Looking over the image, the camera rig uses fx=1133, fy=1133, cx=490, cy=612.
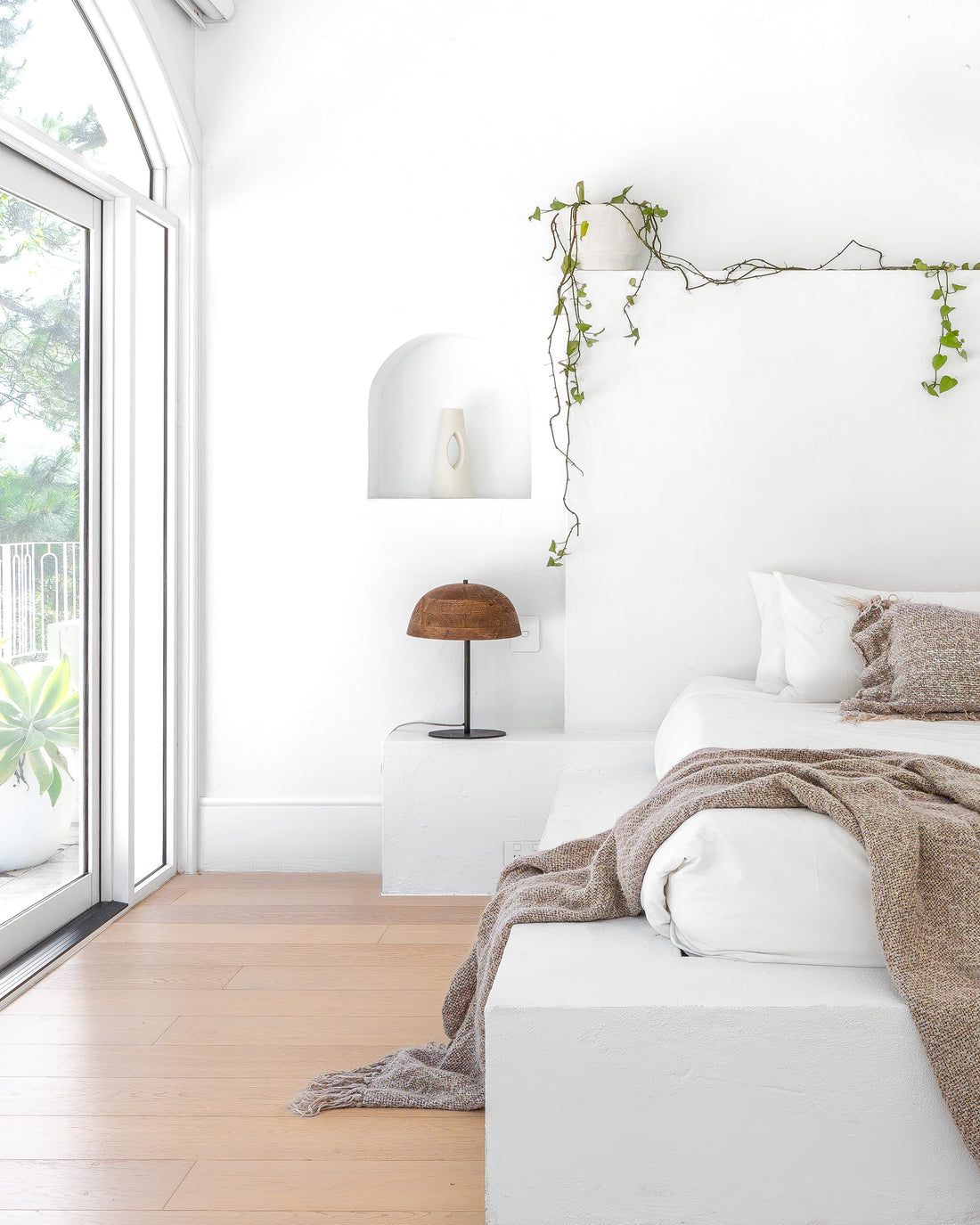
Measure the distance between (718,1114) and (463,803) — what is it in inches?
74.1

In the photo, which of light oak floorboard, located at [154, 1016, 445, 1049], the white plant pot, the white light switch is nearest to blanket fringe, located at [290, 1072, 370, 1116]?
light oak floorboard, located at [154, 1016, 445, 1049]

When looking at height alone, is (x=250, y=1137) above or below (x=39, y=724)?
below

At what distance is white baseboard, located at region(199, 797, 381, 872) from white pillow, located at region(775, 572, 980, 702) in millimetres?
1454

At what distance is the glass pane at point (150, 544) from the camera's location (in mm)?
3564

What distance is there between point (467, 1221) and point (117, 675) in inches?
79.1

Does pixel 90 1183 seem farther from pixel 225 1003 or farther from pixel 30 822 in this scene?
pixel 30 822

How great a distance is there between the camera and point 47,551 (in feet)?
9.78

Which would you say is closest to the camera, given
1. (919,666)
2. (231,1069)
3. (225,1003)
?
(231,1069)

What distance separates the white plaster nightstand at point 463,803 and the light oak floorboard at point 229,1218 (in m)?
1.67

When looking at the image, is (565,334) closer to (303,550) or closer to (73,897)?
(303,550)

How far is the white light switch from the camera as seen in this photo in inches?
149

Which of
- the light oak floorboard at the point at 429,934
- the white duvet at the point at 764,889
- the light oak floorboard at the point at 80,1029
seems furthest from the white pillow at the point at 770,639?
the light oak floorboard at the point at 80,1029

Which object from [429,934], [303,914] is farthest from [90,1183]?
[303,914]

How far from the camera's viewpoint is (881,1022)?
1.60 m
